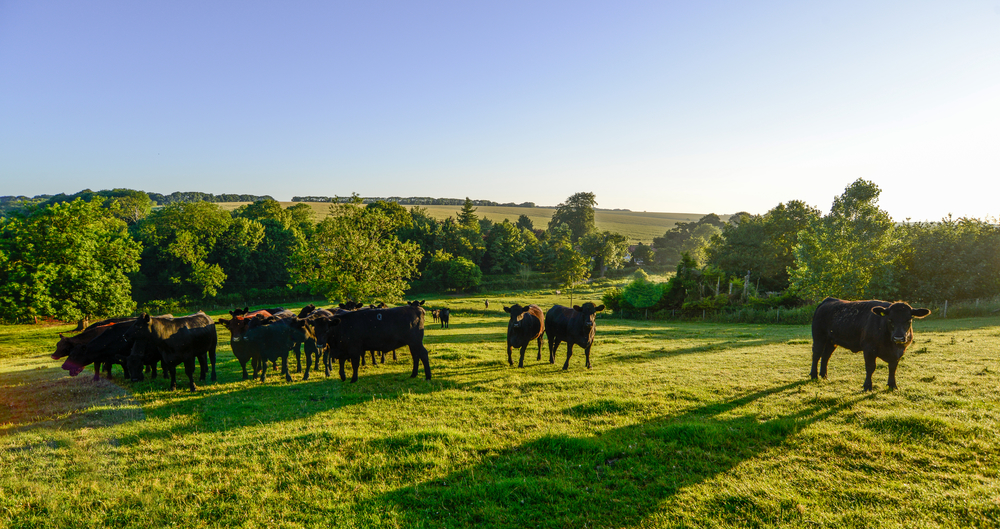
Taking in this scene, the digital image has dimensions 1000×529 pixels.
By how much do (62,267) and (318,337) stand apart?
28.1m

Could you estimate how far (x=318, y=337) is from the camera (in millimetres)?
11391

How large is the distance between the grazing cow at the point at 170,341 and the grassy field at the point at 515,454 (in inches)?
26.8

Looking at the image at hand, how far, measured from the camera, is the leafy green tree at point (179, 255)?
5697 centimetres

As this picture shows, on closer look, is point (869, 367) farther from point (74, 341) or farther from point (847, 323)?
point (74, 341)

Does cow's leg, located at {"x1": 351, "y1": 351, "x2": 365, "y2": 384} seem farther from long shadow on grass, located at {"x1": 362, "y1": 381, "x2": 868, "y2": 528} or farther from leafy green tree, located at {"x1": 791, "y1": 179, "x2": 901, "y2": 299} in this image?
leafy green tree, located at {"x1": 791, "y1": 179, "x2": 901, "y2": 299}

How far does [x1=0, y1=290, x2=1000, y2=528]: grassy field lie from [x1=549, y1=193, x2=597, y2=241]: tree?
9885 cm

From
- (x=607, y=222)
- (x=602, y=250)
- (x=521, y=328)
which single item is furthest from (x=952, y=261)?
(x=607, y=222)

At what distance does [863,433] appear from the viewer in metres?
6.30

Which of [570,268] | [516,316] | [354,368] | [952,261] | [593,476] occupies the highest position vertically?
[952,261]

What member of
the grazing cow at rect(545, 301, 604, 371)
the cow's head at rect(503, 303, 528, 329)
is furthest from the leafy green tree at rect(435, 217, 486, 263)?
the cow's head at rect(503, 303, 528, 329)

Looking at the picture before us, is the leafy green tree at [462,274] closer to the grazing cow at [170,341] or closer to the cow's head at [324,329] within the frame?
the cow's head at [324,329]

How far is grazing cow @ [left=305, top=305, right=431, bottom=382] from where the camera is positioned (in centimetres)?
1184

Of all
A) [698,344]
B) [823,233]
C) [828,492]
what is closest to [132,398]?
[828,492]

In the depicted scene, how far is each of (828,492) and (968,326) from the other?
1129 inches
